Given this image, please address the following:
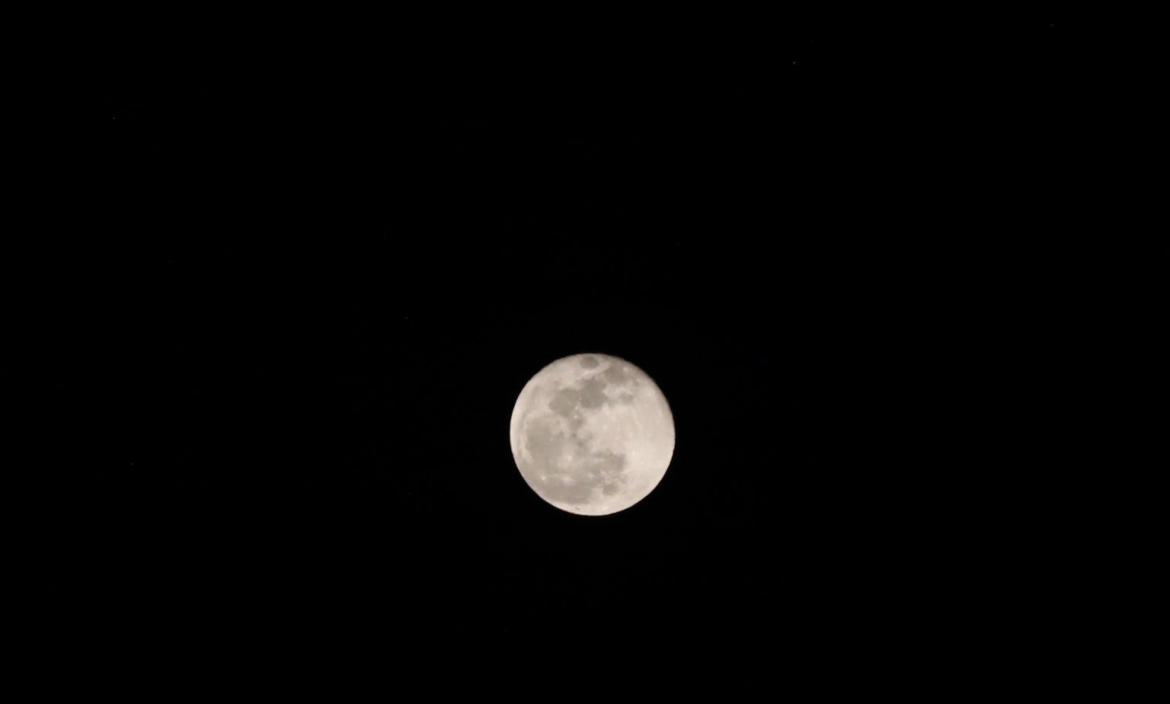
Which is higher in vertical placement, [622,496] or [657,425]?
[657,425]

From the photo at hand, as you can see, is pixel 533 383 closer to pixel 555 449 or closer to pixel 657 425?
pixel 555 449

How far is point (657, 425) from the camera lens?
261 cm

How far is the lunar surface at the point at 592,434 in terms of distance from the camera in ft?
8.24

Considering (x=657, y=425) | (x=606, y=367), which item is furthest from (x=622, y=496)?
(x=606, y=367)

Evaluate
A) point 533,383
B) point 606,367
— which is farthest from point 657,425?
point 533,383

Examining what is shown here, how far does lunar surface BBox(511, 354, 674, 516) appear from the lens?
251cm

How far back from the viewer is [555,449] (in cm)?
253

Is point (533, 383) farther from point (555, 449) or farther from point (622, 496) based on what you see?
point (622, 496)

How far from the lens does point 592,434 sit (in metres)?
2.50

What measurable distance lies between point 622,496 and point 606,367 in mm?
461

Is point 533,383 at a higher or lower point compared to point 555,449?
higher

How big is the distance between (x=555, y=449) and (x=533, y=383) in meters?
0.27

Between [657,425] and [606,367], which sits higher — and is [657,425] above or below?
below

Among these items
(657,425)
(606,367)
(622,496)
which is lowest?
(622,496)
